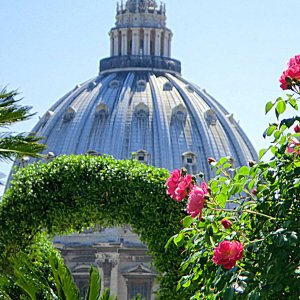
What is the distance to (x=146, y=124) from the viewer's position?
95.4 meters

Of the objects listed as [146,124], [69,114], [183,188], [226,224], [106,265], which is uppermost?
[69,114]

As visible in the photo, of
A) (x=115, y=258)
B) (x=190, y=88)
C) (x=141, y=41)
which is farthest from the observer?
(x=141, y=41)

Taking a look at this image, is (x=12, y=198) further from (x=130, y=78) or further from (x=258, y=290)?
(x=130, y=78)

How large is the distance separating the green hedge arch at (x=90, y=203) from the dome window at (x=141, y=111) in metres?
79.5

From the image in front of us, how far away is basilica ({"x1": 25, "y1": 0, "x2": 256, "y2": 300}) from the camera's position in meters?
92.6

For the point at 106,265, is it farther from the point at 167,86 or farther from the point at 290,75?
the point at 290,75

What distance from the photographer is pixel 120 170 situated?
53.1 ft

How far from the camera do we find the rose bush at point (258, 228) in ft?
31.9

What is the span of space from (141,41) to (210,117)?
995 cm

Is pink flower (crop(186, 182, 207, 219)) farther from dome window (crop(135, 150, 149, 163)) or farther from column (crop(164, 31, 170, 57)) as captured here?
column (crop(164, 31, 170, 57))

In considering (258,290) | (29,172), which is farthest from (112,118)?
(258,290)

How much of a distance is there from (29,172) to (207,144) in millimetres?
78621

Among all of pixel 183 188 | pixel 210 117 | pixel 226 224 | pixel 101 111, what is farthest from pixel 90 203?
pixel 210 117

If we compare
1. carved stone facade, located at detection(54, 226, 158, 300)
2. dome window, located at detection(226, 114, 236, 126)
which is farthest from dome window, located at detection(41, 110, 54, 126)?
carved stone facade, located at detection(54, 226, 158, 300)
